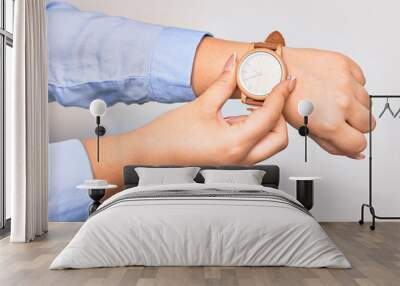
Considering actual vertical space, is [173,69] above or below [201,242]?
above

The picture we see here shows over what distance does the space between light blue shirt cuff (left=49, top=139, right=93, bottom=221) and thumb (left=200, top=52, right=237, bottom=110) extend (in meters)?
1.69

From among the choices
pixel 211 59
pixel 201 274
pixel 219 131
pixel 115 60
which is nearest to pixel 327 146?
pixel 219 131

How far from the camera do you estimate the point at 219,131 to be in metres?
7.20

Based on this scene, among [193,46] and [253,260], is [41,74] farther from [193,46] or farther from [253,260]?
[253,260]

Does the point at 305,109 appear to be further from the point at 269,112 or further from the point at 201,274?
the point at 201,274

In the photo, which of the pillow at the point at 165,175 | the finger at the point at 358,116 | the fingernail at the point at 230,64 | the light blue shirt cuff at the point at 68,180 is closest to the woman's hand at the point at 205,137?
the fingernail at the point at 230,64

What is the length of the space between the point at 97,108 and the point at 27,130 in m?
1.19

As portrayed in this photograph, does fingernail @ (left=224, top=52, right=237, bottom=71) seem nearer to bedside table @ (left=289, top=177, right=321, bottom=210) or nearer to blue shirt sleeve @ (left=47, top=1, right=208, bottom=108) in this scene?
blue shirt sleeve @ (left=47, top=1, right=208, bottom=108)

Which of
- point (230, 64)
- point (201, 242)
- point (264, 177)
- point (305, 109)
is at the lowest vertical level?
point (201, 242)

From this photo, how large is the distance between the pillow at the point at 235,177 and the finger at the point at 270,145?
400 mm

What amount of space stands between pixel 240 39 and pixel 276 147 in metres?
1.40

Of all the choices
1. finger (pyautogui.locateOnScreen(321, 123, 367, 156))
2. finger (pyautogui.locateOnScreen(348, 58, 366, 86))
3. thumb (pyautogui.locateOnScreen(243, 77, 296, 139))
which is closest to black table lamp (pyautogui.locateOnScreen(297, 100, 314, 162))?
thumb (pyautogui.locateOnScreen(243, 77, 296, 139))

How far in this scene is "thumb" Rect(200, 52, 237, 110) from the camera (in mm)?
7230

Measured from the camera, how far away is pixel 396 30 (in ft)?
24.1
